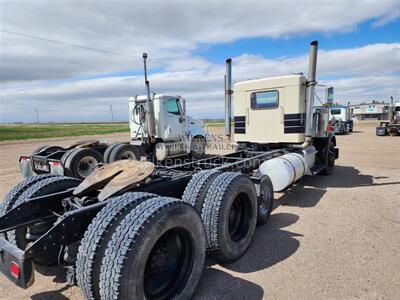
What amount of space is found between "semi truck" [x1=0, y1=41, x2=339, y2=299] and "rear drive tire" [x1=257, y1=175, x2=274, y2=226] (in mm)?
17

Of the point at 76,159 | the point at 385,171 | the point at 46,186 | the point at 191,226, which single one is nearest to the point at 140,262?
the point at 191,226

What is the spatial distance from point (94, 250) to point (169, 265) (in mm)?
860

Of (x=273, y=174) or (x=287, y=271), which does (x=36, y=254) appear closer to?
(x=287, y=271)

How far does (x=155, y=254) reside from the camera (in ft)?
8.64

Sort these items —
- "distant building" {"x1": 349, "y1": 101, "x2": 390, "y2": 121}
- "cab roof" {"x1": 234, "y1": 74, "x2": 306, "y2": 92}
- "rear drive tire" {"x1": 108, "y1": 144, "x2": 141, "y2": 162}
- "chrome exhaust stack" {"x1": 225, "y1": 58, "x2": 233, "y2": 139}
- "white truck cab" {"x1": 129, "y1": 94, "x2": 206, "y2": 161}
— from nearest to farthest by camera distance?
1. "cab roof" {"x1": 234, "y1": 74, "x2": 306, "y2": 92}
2. "chrome exhaust stack" {"x1": 225, "y1": 58, "x2": 233, "y2": 139}
3. "rear drive tire" {"x1": 108, "y1": 144, "x2": 141, "y2": 162}
4. "white truck cab" {"x1": 129, "y1": 94, "x2": 206, "y2": 161}
5. "distant building" {"x1": 349, "y1": 101, "x2": 390, "y2": 121}

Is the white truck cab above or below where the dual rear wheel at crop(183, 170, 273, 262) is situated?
above

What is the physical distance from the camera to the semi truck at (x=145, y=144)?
7.56 metres

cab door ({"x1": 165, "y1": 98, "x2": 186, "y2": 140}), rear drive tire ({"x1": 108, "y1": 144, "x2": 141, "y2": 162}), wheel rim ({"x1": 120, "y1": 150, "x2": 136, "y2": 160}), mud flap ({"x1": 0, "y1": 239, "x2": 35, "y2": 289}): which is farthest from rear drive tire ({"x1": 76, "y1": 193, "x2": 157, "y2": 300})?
cab door ({"x1": 165, "y1": 98, "x2": 186, "y2": 140})

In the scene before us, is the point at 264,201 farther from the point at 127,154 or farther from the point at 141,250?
the point at 127,154

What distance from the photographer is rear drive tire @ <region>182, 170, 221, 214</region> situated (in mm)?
3389

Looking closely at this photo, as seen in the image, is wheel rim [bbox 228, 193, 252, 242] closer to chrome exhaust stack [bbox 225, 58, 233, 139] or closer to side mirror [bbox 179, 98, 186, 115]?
chrome exhaust stack [bbox 225, 58, 233, 139]

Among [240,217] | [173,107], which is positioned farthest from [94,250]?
[173,107]

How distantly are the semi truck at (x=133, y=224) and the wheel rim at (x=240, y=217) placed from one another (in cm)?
1

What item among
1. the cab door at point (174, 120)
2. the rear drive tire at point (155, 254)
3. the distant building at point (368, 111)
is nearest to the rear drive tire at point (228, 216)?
the rear drive tire at point (155, 254)
